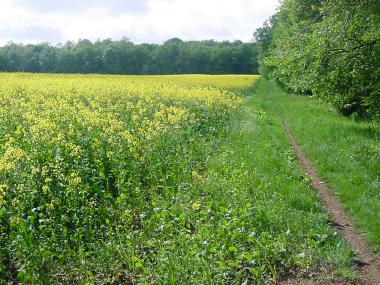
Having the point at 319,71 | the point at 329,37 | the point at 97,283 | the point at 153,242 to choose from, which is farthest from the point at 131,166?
the point at 319,71

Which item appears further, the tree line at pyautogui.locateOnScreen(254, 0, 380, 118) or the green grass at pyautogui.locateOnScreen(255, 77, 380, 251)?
the tree line at pyautogui.locateOnScreen(254, 0, 380, 118)

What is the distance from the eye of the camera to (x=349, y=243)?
7.47m

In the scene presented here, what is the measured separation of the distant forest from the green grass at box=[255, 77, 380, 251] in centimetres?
6638

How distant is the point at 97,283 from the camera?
20.2ft

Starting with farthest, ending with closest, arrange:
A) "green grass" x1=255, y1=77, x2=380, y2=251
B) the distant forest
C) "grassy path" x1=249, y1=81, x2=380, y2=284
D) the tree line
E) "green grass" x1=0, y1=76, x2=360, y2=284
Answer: the distant forest < the tree line < "green grass" x1=255, y1=77, x2=380, y2=251 < "grassy path" x1=249, y1=81, x2=380, y2=284 < "green grass" x1=0, y1=76, x2=360, y2=284

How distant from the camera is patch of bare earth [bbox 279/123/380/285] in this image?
20.7 feet

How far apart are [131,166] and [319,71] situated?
7.50 m

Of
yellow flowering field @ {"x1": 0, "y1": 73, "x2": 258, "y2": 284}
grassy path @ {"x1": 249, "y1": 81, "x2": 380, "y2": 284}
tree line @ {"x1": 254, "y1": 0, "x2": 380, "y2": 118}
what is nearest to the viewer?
yellow flowering field @ {"x1": 0, "y1": 73, "x2": 258, "y2": 284}

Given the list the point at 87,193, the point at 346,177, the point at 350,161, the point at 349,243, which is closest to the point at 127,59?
the point at 350,161

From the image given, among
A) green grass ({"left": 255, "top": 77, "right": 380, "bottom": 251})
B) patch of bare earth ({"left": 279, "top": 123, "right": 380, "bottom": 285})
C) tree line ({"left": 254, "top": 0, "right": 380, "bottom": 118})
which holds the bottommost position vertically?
patch of bare earth ({"left": 279, "top": 123, "right": 380, "bottom": 285})

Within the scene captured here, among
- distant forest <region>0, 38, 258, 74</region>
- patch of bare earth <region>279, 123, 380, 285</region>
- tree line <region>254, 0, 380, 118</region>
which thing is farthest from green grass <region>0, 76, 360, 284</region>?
A: distant forest <region>0, 38, 258, 74</region>

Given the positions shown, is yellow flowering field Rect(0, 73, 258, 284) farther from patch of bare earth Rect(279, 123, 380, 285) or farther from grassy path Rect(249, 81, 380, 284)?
grassy path Rect(249, 81, 380, 284)

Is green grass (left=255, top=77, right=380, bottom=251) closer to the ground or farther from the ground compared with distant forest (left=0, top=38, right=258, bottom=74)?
closer to the ground

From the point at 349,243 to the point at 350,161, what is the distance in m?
5.29
